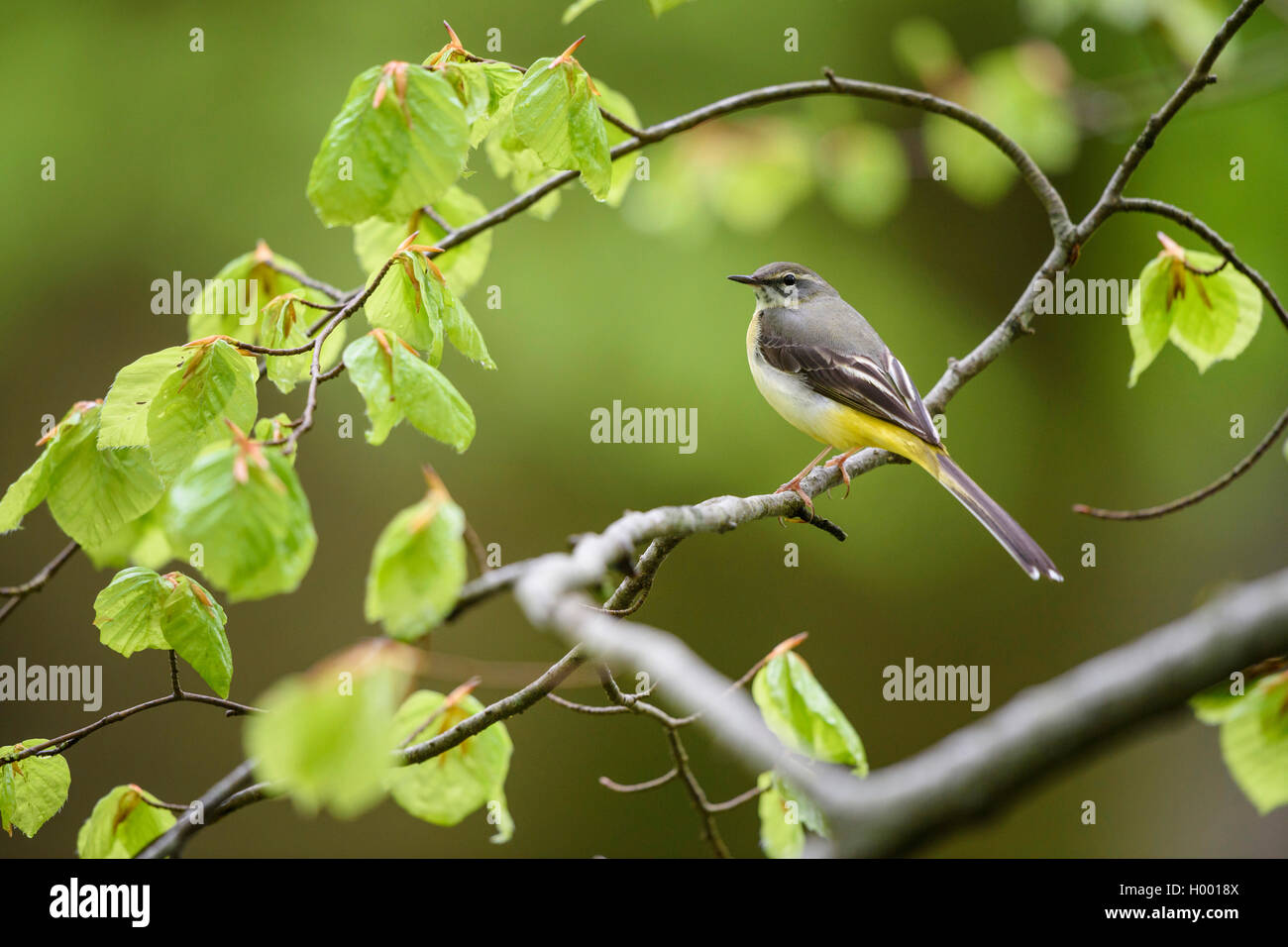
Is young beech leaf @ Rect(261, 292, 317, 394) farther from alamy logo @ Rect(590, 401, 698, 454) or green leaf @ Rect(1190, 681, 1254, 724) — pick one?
alamy logo @ Rect(590, 401, 698, 454)

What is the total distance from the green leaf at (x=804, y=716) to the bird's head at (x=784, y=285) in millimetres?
3053

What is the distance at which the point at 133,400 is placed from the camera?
2023 mm

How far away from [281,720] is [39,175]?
6.82 metres

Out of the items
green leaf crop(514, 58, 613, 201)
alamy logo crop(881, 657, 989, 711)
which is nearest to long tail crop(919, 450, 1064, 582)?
green leaf crop(514, 58, 613, 201)

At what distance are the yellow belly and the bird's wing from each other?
3 centimetres

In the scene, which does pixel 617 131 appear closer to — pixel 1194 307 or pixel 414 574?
pixel 1194 307

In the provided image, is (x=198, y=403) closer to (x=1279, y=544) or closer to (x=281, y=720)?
(x=281, y=720)

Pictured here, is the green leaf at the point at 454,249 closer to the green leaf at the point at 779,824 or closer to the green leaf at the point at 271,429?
the green leaf at the point at 271,429

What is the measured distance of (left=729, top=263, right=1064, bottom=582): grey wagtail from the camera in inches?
143

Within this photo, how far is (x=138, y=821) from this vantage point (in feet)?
8.05

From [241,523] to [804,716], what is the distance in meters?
1.27

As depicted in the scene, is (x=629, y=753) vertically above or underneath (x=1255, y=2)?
underneath

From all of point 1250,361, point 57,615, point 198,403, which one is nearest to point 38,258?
point 57,615

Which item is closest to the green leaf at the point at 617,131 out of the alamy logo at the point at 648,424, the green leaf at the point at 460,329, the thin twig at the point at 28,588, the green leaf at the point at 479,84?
the green leaf at the point at 479,84
